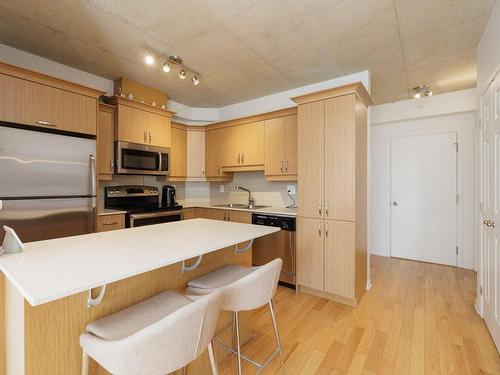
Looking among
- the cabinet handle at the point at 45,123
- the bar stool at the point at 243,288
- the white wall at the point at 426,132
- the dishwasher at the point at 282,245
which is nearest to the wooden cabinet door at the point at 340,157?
the dishwasher at the point at 282,245

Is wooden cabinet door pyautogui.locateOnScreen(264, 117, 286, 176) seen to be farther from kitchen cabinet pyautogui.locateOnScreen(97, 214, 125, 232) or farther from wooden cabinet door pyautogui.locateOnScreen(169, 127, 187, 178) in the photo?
kitchen cabinet pyautogui.locateOnScreen(97, 214, 125, 232)

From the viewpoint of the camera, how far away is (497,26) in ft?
6.09

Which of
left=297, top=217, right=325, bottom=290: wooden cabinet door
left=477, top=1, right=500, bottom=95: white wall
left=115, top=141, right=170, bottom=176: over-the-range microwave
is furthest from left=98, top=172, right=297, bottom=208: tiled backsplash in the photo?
left=477, top=1, right=500, bottom=95: white wall

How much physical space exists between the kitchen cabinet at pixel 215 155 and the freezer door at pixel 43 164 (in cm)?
190

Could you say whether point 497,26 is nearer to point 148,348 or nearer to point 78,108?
point 148,348

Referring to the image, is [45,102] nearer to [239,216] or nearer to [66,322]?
[66,322]

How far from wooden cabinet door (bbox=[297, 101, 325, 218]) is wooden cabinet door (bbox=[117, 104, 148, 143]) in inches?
82.6

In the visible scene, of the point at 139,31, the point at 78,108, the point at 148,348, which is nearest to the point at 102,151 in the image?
the point at 78,108

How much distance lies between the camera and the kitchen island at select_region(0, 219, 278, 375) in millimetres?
919

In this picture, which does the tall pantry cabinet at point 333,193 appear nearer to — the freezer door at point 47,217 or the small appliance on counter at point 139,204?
the small appliance on counter at point 139,204

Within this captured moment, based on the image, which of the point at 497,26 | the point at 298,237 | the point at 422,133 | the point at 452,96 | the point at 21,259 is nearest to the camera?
the point at 21,259

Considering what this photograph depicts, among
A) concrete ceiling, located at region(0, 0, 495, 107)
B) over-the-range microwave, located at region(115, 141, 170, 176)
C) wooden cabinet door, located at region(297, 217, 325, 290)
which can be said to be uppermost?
concrete ceiling, located at region(0, 0, 495, 107)

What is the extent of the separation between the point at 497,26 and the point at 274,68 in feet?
6.30

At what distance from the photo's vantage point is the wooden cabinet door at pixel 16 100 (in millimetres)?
2162
